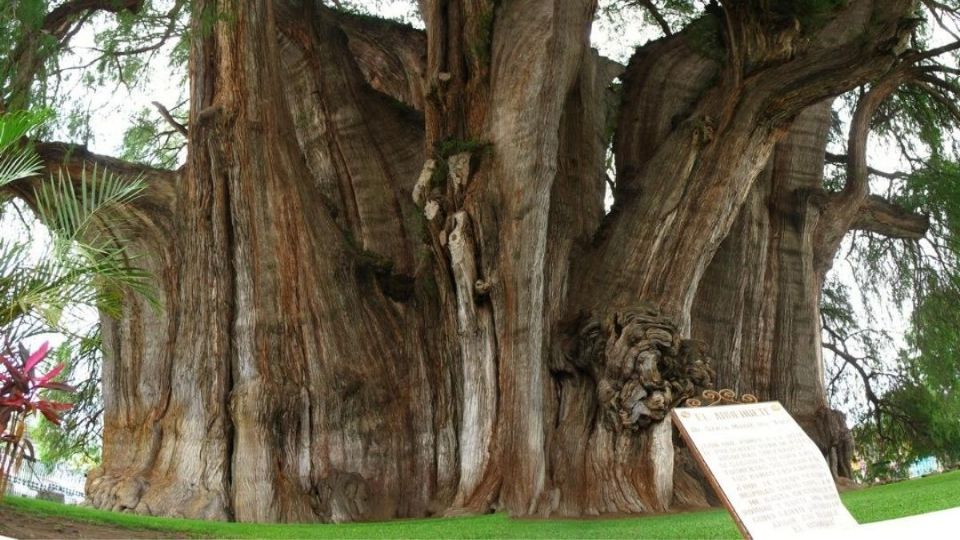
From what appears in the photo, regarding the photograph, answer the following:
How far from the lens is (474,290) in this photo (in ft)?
24.3

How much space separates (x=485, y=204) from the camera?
7418mm

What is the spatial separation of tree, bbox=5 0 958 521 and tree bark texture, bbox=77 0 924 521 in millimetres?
19

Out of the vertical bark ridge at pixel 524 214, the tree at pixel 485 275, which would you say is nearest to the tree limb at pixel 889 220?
the tree at pixel 485 275

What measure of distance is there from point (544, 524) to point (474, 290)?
1.85 metres

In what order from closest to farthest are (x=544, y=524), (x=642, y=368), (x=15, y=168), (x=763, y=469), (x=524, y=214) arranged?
(x=763, y=469)
(x=15, y=168)
(x=544, y=524)
(x=642, y=368)
(x=524, y=214)

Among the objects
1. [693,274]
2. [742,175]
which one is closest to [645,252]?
[693,274]

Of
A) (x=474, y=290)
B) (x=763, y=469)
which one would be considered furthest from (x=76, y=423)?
(x=763, y=469)

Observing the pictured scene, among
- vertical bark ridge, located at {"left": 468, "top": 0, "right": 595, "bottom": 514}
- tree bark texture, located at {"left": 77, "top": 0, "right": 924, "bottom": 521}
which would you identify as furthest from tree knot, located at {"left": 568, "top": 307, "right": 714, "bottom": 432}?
vertical bark ridge, located at {"left": 468, "top": 0, "right": 595, "bottom": 514}

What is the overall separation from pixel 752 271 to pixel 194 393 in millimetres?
4804

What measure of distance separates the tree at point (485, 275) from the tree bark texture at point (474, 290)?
2cm

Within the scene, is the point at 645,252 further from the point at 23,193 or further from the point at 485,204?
the point at 23,193

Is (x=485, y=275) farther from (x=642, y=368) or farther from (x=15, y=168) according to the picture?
(x=15, y=168)

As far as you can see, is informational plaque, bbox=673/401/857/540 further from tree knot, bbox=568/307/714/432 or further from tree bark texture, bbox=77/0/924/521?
tree bark texture, bbox=77/0/924/521

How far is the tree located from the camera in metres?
7.22
